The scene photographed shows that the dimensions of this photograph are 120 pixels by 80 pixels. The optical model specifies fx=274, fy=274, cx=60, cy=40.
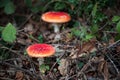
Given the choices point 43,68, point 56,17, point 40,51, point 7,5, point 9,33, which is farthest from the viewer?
point 7,5

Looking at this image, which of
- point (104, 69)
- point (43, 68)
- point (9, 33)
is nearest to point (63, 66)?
point (43, 68)

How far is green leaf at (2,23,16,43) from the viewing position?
3287 mm

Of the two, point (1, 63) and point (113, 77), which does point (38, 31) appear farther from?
point (113, 77)

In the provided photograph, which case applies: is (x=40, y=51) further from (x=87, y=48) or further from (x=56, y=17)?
(x=56, y=17)

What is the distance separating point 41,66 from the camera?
3246mm

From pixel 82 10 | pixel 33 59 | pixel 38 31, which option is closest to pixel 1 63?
pixel 33 59

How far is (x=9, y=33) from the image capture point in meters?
3.32

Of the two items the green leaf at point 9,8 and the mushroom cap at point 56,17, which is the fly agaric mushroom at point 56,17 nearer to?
the mushroom cap at point 56,17

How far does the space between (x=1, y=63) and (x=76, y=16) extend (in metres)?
1.50

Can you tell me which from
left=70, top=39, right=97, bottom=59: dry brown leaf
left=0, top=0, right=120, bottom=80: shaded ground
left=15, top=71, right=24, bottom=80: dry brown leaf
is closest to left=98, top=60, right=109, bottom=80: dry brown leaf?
left=0, top=0, right=120, bottom=80: shaded ground

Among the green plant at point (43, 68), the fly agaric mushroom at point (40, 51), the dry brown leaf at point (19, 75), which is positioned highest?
the fly agaric mushroom at point (40, 51)

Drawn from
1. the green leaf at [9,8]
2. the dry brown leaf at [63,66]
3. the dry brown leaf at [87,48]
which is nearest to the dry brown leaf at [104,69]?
the dry brown leaf at [87,48]

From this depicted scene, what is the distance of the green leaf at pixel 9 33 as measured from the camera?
10.8ft

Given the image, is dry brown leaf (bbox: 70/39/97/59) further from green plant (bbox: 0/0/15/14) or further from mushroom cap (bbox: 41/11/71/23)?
green plant (bbox: 0/0/15/14)
